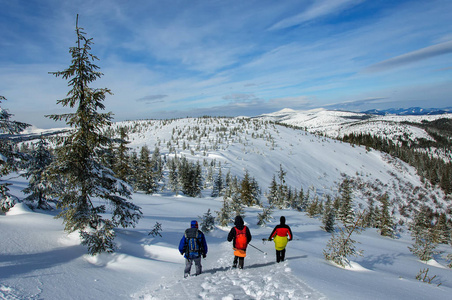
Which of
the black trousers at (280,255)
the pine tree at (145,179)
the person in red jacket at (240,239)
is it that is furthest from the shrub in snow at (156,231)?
the pine tree at (145,179)

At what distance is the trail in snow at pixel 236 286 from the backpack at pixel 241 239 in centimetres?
79

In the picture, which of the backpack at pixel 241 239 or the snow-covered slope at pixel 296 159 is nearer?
the backpack at pixel 241 239

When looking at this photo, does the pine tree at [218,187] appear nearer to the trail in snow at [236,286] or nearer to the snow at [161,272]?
the snow at [161,272]

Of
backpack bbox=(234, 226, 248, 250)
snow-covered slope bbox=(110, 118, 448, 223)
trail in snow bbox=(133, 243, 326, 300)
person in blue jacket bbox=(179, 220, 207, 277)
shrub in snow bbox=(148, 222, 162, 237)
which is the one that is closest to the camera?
trail in snow bbox=(133, 243, 326, 300)

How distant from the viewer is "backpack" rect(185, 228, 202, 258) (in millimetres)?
6621

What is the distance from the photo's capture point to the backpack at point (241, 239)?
707cm

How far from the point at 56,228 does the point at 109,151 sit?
423 centimetres

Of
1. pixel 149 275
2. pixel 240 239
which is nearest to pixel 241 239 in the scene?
pixel 240 239

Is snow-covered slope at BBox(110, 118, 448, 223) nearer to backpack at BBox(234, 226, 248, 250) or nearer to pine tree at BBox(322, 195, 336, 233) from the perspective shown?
pine tree at BBox(322, 195, 336, 233)

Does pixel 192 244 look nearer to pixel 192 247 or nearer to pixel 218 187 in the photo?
pixel 192 247

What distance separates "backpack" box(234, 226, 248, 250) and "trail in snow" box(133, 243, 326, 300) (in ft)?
2.58

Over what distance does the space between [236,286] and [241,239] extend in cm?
157

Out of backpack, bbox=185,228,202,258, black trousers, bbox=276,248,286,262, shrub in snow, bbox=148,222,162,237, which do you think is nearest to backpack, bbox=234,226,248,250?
backpack, bbox=185,228,202,258

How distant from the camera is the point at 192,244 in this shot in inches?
262
